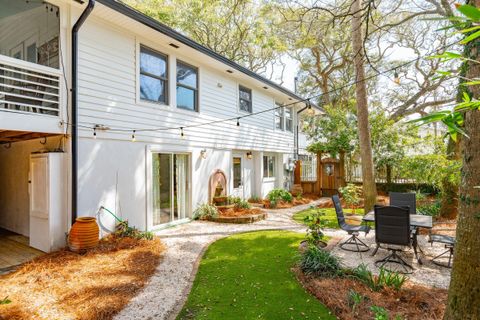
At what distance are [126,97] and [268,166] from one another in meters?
9.06

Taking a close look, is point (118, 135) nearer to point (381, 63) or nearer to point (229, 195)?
point (229, 195)

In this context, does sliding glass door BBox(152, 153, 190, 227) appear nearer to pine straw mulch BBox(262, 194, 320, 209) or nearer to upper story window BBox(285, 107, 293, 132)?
pine straw mulch BBox(262, 194, 320, 209)

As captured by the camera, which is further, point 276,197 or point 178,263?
point 276,197

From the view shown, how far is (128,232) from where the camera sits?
23.3ft

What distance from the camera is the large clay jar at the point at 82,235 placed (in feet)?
19.4

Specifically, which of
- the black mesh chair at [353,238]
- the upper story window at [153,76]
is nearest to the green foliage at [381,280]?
the black mesh chair at [353,238]

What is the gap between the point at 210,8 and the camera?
18328mm

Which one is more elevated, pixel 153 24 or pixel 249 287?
pixel 153 24

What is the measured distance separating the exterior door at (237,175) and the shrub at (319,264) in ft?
23.2

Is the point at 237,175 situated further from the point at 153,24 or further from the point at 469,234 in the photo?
the point at 469,234

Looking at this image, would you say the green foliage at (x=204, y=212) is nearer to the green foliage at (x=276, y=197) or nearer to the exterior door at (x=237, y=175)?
A: the exterior door at (x=237, y=175)

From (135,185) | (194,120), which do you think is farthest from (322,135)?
(135,185)

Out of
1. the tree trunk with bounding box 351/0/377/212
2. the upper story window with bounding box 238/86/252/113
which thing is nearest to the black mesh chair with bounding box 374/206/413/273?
the tree trunk with bounding box 351/0/377/212

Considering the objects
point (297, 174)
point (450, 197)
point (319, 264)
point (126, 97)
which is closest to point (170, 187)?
point (126, 97)
